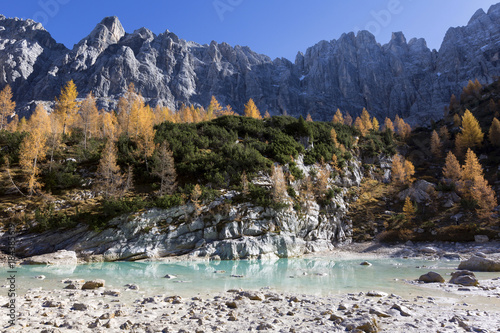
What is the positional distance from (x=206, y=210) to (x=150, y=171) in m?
13.8

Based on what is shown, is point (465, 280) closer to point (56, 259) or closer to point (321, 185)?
point (321, 185)

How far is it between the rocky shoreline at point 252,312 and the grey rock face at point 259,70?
14453cm

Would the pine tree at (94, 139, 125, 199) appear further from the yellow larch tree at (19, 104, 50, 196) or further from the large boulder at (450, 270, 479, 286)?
the large boulder at (450, 270, 479, 286)

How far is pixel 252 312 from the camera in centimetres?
860

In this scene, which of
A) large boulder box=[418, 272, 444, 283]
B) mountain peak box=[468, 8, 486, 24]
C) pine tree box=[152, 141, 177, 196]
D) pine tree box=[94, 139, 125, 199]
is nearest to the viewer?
large boulder box=[418, 272, 444, 283]

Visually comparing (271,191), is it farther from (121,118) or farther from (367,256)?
(121,118)

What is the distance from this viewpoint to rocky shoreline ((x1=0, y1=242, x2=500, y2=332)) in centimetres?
689

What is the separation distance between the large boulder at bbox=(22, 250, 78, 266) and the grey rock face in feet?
414

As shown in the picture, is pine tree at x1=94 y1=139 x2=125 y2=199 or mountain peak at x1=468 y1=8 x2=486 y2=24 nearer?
pine tree at x1=94 y1=139 x2=125 y2=199

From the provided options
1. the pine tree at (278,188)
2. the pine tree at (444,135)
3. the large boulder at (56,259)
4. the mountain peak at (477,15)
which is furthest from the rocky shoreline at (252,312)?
the mountain peak at (477,15)

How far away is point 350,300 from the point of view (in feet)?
34.9

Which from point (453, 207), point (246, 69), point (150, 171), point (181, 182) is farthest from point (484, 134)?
point (246, 69)

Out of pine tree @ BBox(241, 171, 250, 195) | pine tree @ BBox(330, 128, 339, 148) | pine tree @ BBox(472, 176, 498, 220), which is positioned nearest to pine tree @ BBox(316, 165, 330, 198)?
pine tree @ BBox(241, 171, 250, 195)

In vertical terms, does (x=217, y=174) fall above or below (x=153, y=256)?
above
